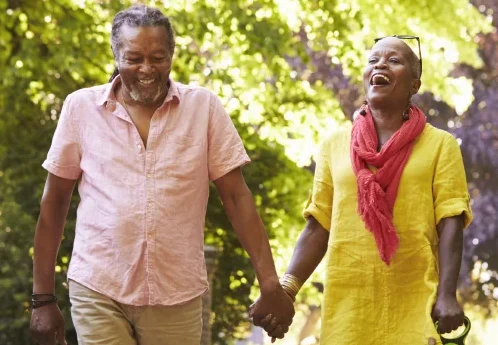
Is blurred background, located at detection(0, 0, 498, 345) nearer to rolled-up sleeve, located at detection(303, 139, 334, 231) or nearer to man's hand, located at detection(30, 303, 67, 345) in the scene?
rolled-up sleeve, located at detection(303, 139, 334, 231)

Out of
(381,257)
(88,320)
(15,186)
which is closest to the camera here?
(88,320)

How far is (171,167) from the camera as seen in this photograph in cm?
555

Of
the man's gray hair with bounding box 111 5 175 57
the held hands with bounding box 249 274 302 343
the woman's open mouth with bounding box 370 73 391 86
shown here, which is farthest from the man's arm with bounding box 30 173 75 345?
the woman's open mouth with bounding box 370 73 391 86

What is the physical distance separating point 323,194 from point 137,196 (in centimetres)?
115

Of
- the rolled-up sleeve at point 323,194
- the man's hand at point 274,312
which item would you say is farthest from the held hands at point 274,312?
the rolled-up sleeve at point 323,194

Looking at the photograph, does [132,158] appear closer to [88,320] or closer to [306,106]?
[88,320]

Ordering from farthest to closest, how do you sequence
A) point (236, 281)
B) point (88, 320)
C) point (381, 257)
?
point (236, 281) → point (381, 257) → point (88, 320)

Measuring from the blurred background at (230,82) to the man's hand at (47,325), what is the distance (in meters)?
5.54

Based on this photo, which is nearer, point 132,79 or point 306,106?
point 132,79

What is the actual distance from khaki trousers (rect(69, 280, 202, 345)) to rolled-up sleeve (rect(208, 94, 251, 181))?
60 centimetres

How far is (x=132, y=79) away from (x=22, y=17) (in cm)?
787

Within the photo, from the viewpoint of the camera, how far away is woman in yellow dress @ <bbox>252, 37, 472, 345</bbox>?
5.97 meters

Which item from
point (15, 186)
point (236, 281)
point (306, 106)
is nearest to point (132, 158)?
point (15, 186)

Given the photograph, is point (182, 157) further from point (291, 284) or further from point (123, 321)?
point (291, 284)
